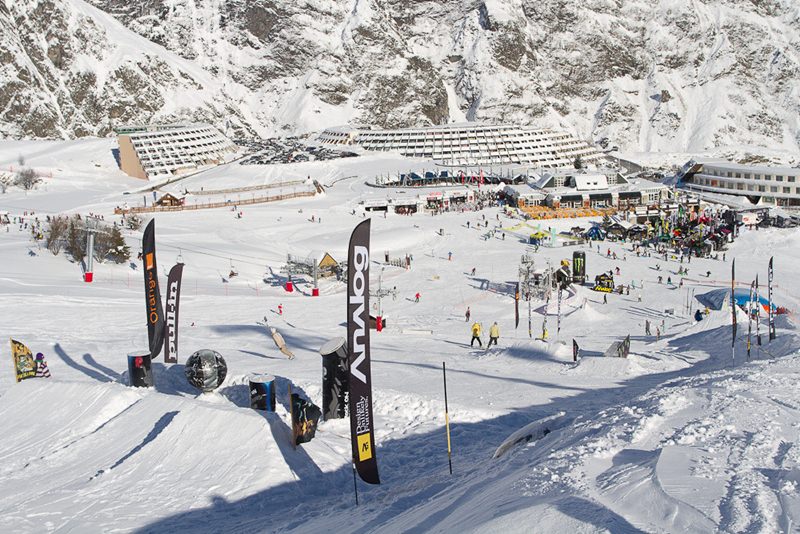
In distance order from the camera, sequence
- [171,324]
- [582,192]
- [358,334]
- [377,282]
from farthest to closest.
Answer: [582,192]
[377,282]
[171,324]
[358,334]

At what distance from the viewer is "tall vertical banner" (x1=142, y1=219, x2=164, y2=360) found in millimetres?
19719

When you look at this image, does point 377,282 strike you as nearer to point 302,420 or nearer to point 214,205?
point 302,420

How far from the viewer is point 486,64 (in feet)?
385

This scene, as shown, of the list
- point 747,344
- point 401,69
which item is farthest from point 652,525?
point 401,69

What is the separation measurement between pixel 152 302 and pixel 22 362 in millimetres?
2958

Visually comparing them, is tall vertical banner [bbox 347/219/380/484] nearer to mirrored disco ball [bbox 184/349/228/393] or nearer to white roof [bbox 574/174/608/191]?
mirrored disco ball [bbox 184/349/228/393]

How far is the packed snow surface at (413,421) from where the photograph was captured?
10.0 m

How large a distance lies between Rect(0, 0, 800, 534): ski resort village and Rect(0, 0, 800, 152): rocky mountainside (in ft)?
1.52

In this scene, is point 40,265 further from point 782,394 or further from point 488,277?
point 782,394

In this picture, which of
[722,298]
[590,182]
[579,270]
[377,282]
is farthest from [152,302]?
[590,182]

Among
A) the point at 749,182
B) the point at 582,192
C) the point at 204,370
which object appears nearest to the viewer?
the point at 204,370

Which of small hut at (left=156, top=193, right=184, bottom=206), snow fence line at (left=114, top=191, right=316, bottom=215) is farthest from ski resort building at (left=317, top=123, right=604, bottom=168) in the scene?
small hut at (left=156, top=193, right=184, bottom=206)

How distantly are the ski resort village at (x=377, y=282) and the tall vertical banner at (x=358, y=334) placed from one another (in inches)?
1.6

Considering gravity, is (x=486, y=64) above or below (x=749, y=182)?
above
